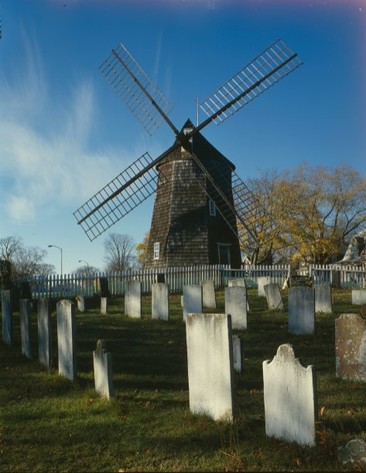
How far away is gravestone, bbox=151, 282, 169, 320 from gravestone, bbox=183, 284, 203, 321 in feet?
1.60

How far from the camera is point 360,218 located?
4828 cm

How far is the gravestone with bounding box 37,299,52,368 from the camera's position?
8.50 meters

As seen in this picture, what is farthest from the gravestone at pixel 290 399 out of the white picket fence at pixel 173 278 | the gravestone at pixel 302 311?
the white picket fence at pixel 173 278

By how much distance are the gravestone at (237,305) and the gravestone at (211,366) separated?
17.7 feet

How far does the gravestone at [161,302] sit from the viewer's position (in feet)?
43.4

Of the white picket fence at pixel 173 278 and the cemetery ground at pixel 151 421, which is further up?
the white picket fence at pixel 173 278

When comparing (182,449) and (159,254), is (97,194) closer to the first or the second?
(159,254)

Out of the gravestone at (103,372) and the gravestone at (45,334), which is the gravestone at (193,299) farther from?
the gravestone at (103,372)

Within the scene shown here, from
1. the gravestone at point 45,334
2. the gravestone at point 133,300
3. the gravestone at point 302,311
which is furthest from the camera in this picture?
the gravestone at point 133,300

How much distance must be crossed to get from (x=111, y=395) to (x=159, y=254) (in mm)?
20936

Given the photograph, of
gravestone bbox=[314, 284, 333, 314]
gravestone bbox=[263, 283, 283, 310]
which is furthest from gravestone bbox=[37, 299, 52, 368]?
gravestone bbox=[314, 284, 333, 314]

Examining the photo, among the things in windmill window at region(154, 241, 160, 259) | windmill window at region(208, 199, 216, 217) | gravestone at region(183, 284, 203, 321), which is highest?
windmill window at region(208, 199, 216, 217)

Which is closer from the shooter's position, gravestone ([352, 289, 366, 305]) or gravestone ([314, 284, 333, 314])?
gravestone ([314, 284, 333, 314])

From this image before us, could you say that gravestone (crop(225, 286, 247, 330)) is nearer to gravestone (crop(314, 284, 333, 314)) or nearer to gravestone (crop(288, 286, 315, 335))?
gravestone (crop(288, 286, 315, 335))
